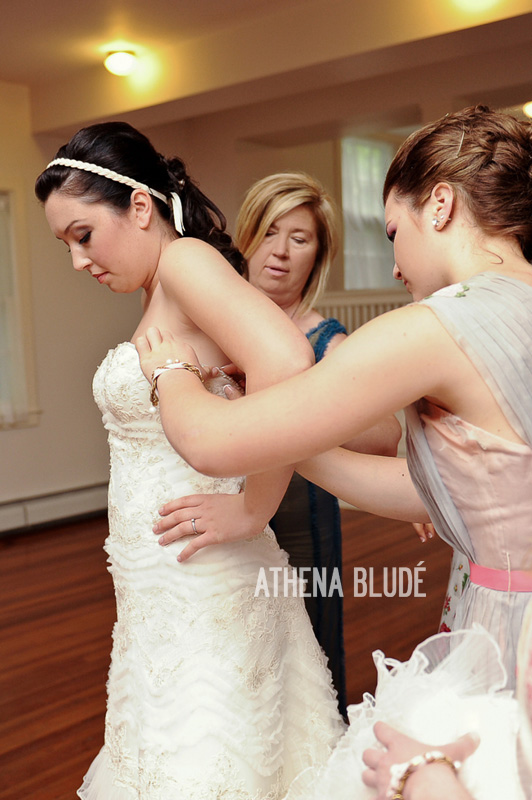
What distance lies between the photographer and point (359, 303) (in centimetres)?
716

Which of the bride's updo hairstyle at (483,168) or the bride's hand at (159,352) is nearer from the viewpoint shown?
the bride's updo hairstyle at (483,168)

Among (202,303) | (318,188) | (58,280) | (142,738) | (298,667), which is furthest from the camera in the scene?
(58,280)

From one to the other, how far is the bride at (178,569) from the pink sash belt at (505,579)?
43 cm

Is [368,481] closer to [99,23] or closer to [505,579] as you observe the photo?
[505,579]

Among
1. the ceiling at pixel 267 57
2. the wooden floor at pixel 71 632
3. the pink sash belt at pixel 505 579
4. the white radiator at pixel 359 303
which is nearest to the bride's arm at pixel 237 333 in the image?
the pink sash belt at pixel 505 579

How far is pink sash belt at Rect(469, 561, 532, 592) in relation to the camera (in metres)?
0.98

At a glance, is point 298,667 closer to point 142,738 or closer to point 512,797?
point 142,738

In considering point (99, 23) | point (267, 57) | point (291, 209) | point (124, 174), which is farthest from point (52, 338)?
point (124, 174)

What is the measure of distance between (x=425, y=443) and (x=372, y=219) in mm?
8800

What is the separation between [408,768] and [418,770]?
11 mm

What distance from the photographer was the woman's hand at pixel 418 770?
80 cm

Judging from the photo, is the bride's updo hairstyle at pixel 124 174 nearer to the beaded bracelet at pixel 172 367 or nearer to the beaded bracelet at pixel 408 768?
the beaded bracelet at pixel 172 367

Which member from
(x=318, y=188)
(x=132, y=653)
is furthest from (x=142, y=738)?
(x=318, y=188)

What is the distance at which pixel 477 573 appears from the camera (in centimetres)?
102
